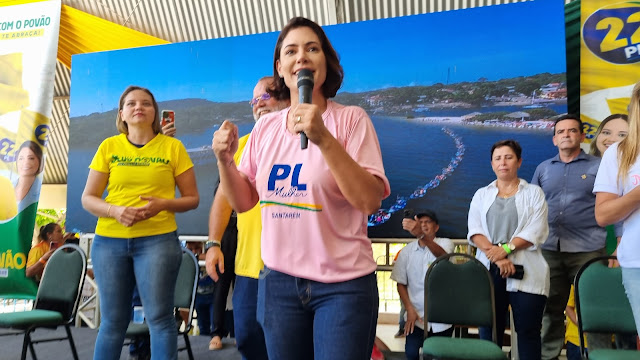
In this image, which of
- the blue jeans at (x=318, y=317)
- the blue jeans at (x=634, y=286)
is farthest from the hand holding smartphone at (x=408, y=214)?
the blue jeans at (x=318, y=317)

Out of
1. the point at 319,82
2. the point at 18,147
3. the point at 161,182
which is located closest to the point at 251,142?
the point at 319,82

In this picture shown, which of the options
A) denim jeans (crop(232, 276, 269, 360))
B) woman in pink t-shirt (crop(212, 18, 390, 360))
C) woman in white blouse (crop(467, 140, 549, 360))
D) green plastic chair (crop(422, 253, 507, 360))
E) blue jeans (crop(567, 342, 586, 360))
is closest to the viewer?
woman in pink t-shirt (crop(212, 18, 390, 360))

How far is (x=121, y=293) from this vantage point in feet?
6.81

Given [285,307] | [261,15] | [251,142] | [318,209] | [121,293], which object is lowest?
[121,293]

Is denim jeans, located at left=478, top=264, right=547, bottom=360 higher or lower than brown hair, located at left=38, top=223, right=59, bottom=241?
lower

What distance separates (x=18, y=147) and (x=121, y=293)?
353cm

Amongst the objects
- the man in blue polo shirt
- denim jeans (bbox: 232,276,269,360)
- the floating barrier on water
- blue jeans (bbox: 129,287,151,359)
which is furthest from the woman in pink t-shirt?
the floating barrier on water

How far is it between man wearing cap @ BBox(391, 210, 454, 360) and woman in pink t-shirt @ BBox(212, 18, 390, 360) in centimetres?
236

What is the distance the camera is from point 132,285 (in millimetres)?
2146

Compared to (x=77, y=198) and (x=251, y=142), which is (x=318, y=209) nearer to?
(x=251, y=142)

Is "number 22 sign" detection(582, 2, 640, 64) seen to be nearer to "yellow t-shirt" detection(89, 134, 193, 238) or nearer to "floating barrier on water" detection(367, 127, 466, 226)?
"floating barrier on water" detection(367, 127, 466, 226)

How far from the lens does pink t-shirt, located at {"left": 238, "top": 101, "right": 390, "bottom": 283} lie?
3.36 feet

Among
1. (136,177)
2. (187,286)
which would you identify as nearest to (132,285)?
(136,177)

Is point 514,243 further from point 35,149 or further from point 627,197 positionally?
point 35,149
